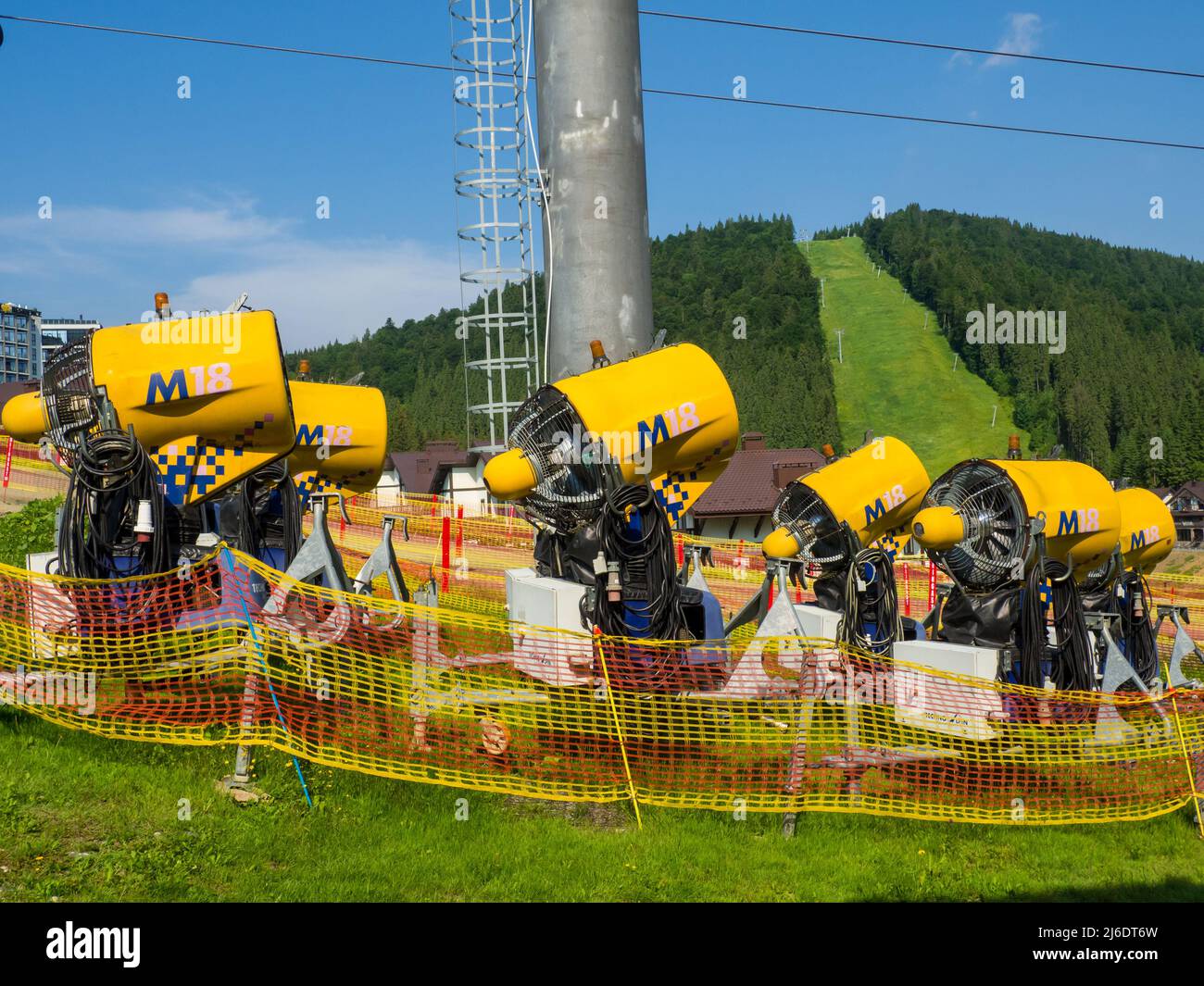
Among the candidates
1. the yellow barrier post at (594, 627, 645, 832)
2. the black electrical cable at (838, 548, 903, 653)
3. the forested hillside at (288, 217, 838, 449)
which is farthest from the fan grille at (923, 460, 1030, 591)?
the forested hillside at (288, 217, 838, 449)

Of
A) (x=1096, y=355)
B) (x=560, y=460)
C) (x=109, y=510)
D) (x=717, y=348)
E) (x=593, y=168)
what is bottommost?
(x=109, y=510)

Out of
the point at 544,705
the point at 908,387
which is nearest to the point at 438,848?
the point at 544,705

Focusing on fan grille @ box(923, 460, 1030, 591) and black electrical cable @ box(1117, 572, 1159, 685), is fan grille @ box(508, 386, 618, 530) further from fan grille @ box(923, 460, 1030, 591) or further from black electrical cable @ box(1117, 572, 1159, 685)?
black electrical cable @ box(1117, 572, 1159, 685)

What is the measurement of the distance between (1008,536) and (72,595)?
7813mm

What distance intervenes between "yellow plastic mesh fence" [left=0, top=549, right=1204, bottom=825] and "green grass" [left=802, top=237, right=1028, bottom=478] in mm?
111054

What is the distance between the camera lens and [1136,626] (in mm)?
12398

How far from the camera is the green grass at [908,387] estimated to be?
5217 inches

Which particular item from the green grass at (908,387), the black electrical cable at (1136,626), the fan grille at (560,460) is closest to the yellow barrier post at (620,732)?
the fan grille at (560,460)

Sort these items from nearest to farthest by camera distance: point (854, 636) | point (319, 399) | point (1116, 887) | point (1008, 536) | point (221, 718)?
point (1116, 887), point (221, 718), point (854, 636), point (1008, 536), point (319, 399)

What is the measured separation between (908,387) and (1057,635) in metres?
148

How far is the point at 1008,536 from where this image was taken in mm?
9992

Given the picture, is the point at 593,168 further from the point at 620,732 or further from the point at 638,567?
the point at 620,732
